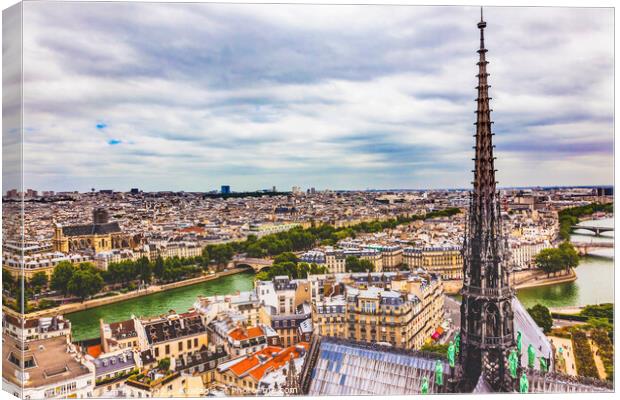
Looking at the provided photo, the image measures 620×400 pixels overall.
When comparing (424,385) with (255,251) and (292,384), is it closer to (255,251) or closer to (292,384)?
(292,384)

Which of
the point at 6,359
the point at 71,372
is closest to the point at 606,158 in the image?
the point at 71,372

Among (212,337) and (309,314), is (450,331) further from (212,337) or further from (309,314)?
(212,337)

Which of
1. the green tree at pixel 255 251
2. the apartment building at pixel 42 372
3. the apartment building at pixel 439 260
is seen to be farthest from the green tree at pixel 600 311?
the green tree at pixel 255 251

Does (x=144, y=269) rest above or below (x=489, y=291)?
below

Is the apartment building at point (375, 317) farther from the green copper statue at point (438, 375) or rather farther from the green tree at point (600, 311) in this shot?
the green copper statue at point (438, 375)

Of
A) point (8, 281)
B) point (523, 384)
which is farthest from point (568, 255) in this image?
point (8, 281)

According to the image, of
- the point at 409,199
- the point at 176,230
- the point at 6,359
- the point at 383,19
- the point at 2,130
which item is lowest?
the point at 6,359
